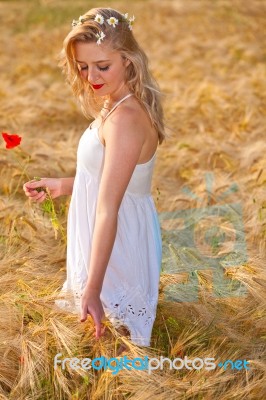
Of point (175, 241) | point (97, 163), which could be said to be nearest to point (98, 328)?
point (97, 163)

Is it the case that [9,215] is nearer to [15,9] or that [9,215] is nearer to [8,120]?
[8,120]

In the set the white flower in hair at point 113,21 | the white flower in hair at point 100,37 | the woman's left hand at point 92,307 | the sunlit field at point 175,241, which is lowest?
the sunlit field at point 175,241

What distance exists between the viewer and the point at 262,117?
5.27 metres

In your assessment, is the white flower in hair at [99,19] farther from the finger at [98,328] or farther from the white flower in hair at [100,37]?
the finger at [98,328]

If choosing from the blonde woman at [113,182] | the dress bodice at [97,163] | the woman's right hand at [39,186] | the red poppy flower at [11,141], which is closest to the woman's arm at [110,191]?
the blonde woman at [113,182]

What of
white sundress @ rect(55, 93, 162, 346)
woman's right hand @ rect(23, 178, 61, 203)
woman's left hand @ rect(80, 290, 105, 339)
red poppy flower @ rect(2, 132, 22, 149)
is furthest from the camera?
red poppy flower @ rect(2, 132, 22, 149)

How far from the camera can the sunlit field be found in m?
Answer: 2.36

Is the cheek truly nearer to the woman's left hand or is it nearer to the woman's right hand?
the woman's right hand

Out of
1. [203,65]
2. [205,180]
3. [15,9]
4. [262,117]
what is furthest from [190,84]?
[15,9]

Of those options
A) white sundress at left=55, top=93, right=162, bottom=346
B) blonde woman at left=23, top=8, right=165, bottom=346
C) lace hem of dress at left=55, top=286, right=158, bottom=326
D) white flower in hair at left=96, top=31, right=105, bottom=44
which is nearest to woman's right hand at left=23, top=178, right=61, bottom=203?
blonde woman at left=23, top=8, right=165, bottom=346

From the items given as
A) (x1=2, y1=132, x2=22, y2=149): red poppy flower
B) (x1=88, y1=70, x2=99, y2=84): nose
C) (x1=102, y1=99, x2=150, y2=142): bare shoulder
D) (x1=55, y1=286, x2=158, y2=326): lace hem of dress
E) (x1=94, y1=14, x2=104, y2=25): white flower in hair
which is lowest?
(x1=55, y1=286, x2=158, y2=326): lace hem of dress

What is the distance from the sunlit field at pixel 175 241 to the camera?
→ 7.73ft

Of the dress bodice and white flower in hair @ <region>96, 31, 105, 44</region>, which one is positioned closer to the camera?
white flower in hair @ <region>96, 31, 105, 44</region>

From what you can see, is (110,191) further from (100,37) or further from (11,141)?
(11,141)
